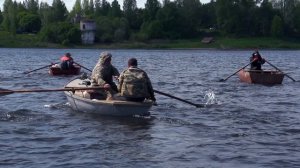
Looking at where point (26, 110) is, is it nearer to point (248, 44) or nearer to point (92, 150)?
point (92, 150)

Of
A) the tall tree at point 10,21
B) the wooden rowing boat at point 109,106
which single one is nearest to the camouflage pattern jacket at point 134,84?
the wooden rowing boat at point 109,106

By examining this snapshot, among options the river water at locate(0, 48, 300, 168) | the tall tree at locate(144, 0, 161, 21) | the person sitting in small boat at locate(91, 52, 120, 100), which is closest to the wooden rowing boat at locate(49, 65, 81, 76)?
the river water at locate(0, 48, 300, 168)

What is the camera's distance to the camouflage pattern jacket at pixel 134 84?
1938cm

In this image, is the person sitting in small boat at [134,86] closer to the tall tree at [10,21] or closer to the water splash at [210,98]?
the water splash at [210,98]

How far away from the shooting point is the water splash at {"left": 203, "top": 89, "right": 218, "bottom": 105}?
2522 cm

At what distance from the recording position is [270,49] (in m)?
131

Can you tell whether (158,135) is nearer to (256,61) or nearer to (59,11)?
(256,61)

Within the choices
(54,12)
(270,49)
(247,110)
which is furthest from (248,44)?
(247,110)

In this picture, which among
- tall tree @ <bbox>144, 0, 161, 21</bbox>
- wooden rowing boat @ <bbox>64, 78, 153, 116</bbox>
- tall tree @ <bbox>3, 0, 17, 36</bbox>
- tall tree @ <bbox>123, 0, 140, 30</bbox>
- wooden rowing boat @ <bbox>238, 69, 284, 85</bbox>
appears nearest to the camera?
wooden rowing boat @ <bbox>64, 78, 153, 116</bbox>

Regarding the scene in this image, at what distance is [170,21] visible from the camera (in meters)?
154

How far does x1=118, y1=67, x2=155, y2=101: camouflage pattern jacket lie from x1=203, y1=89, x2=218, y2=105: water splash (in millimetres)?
5708

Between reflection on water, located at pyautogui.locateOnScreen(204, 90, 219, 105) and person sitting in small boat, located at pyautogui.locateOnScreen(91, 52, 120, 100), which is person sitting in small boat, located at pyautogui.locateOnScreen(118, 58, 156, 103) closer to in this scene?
person sitting in small boat, located at pyautogui.locateOnScreen(91, 52, 120, 100)

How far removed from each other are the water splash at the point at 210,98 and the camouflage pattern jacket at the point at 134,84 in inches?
225

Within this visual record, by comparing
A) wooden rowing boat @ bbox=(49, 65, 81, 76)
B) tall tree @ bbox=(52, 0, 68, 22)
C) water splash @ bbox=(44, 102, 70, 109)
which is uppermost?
tall tree @ bbox=(52, 0, 68, 22)
